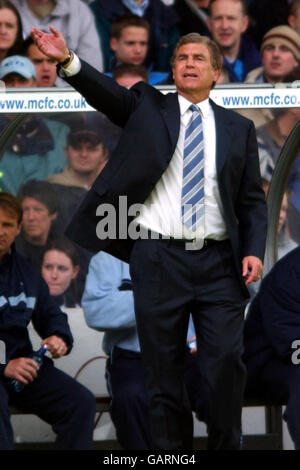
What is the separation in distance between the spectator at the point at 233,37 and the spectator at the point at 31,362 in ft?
4.72

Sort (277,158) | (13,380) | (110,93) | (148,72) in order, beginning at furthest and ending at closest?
(277,158) < (148,72) < (13,380) < (110,93)

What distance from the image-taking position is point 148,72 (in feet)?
20.5

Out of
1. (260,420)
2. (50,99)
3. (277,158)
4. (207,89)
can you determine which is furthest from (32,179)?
(207,89)

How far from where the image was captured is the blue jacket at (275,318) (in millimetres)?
5879

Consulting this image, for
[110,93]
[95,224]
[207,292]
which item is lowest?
[207,292]

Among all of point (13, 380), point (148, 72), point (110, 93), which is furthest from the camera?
point (148, 72)

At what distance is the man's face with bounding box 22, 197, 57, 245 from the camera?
7047mm

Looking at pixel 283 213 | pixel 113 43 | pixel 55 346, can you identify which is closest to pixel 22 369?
pixel 55 346

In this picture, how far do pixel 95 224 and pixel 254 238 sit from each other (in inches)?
26.5

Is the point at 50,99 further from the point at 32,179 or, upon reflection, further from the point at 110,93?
the point at 110,93

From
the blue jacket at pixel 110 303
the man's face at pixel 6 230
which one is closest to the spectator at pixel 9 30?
the man's face at pixel 6 230

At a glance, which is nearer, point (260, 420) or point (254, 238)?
point (254, 238)

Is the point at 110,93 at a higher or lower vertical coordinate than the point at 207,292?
higher

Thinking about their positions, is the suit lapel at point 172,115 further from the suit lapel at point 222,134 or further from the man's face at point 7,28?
the man's face at point 7,28
